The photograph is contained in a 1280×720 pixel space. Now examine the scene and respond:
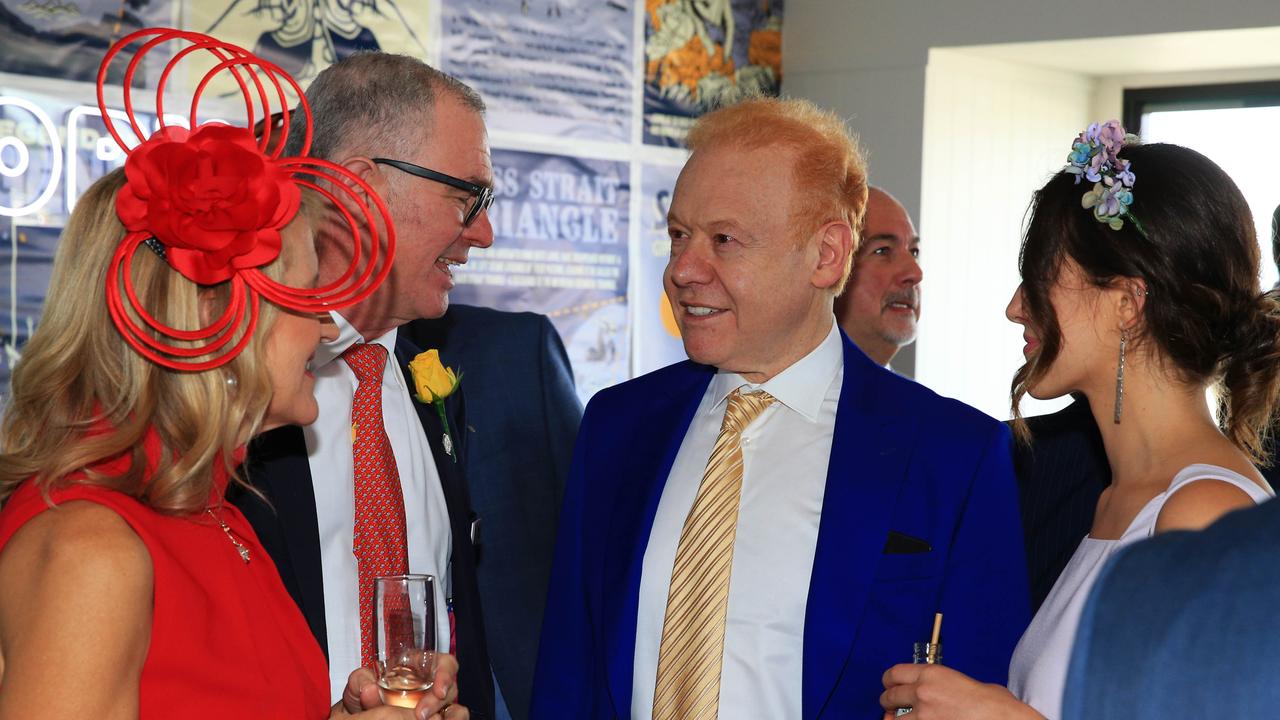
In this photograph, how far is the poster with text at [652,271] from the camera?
5570 mm

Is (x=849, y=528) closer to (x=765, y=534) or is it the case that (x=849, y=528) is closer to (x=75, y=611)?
A: (x=765, y=534)

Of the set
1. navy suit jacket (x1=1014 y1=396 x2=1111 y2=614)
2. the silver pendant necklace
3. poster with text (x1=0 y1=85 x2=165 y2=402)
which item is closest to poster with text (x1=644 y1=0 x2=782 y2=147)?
poster with text (x1=0 y1=85 x2=165 y2=402)

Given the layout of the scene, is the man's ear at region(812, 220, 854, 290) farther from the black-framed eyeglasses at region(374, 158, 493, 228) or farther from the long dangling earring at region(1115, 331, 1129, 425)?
the black-framed eyeglasses at region(374, 158, 493, 228)

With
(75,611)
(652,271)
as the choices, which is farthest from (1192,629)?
(652,271)

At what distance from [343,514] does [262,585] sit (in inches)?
18.1

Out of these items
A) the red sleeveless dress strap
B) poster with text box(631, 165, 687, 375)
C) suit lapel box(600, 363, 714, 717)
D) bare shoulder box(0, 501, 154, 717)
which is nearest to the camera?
bare shoulder box(0, 501, 154, 717)

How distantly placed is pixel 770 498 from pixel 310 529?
0.76 meters

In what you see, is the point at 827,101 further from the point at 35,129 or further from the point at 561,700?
the point at 561,700

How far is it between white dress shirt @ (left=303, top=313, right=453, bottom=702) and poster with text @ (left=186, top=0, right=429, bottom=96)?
81.9 inches

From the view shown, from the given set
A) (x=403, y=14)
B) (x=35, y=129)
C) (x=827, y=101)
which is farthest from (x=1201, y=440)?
(x=827, y=101)

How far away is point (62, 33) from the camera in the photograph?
3668 mm

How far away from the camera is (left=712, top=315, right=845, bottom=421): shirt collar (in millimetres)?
2209

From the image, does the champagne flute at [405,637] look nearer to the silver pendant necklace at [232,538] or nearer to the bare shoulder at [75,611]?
the silver pendant necklace at [232,538]

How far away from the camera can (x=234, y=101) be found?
13.4 ft
